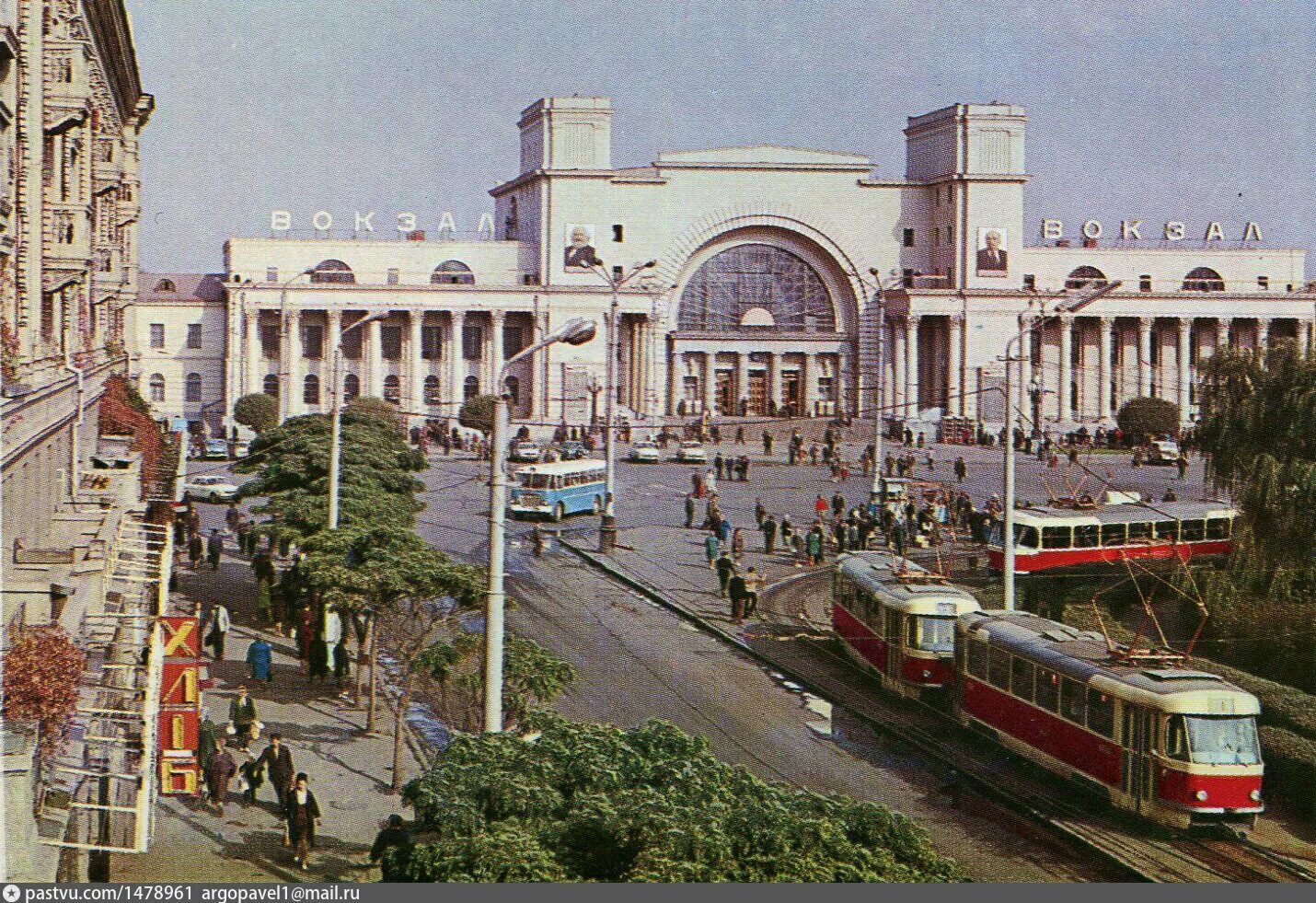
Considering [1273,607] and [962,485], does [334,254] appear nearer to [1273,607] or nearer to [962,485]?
[962,485]

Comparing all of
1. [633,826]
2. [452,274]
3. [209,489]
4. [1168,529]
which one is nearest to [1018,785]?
[633,826]

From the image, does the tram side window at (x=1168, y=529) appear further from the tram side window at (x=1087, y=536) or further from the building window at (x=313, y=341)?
the building window at (x=313, y=341)

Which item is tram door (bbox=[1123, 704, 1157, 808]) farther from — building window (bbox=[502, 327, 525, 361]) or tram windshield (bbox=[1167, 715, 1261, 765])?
building window (bbox=[502, 327, 525, 361])

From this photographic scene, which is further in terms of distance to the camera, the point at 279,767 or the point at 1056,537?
the point at 1056,537

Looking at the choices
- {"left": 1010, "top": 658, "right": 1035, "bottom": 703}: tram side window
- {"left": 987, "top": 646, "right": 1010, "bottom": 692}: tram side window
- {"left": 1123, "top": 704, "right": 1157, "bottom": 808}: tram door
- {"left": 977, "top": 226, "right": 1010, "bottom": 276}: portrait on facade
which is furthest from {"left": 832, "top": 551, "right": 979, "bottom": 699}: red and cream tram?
{"left": 977, "top": 226, "right": 1010, "bottom": 276}: portrait on facade

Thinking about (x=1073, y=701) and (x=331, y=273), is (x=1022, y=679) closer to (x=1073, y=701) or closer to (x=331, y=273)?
(x=1073, y=701)

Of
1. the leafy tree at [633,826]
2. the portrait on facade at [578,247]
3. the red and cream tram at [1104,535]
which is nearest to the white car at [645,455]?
the portrait on facade at [578,247]
